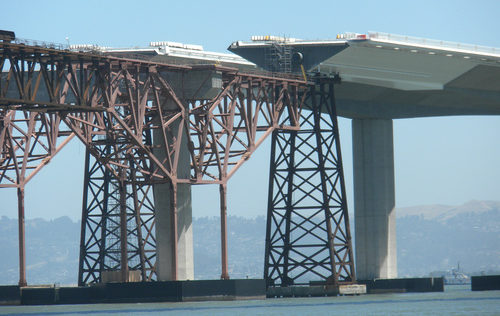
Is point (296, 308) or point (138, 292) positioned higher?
point (138, 292)

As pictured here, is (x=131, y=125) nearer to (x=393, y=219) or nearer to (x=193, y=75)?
(x=193, y=75)

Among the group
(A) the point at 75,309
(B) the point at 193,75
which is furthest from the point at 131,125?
(A) the point at 75,309

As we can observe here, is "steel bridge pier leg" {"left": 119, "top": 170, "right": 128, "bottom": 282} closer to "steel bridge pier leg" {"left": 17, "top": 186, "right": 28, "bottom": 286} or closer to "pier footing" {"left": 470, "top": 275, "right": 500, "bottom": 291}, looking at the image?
"steel bridge pier leg" {"left": 17, "top": 186, "right": 28, "bottom": 286}

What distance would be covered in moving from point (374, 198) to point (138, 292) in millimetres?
37784

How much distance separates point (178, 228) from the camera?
84.8 m

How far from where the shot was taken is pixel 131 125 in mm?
85812

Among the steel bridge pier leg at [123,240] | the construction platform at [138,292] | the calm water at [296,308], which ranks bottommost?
the calm water at [296,308]

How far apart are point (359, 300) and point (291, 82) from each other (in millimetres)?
18060

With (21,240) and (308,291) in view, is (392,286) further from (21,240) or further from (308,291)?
(21,240)

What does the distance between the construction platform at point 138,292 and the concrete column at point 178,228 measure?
3.51 meters

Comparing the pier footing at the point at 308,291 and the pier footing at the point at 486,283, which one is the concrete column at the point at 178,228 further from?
the pier footing at the point at 486,283

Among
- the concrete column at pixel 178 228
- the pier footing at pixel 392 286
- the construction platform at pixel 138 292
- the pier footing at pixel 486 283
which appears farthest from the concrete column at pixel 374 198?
the concrete column at pixel 178 228

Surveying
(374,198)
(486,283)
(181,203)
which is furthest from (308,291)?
(486,283)

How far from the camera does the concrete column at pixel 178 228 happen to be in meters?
84.6
